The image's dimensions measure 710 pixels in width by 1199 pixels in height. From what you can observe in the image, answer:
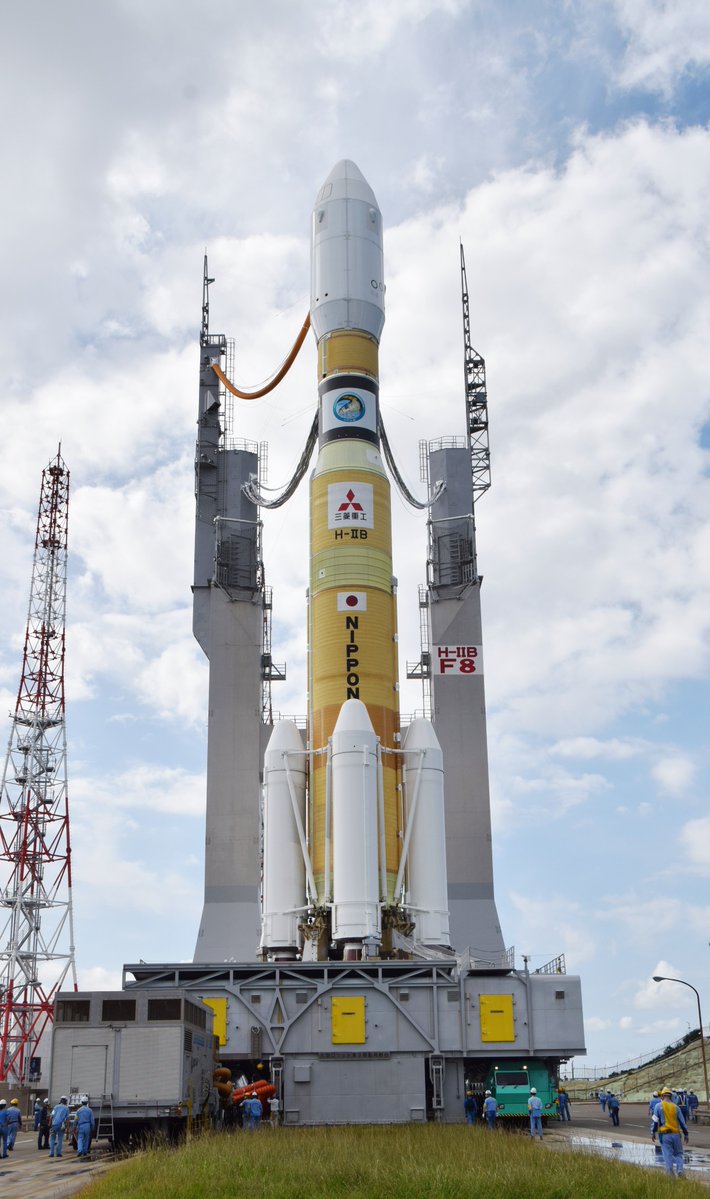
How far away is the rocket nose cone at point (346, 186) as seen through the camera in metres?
42.3

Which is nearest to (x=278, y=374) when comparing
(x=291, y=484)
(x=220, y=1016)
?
(x=291, y=484)

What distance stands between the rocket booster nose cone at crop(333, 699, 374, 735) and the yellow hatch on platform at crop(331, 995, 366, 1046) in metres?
7.63

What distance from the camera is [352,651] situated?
37.1m

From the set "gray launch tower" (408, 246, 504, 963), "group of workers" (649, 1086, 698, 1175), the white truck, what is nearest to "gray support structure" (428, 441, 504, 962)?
"gray launch tower" (408, 246, 504, 963)

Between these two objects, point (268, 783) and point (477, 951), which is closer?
point (268, 783)

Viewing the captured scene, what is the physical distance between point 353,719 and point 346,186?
19.6 meters

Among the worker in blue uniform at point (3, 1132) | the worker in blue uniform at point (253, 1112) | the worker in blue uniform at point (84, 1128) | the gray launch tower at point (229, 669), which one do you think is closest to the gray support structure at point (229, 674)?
the gray launch tower at point (229, 669)

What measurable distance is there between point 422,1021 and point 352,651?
1112 cm

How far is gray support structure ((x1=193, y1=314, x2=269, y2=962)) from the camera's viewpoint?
4497cm

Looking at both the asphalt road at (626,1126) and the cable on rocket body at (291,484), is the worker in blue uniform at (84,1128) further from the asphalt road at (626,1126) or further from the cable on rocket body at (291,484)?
the cable on rocket body at (291,484)

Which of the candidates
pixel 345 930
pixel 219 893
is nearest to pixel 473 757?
pixel 219 893

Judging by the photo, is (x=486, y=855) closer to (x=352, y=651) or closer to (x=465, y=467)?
(x=352, y=651)

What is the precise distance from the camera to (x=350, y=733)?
3528 centimetres

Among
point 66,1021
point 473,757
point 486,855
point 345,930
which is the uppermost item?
point 473,757
